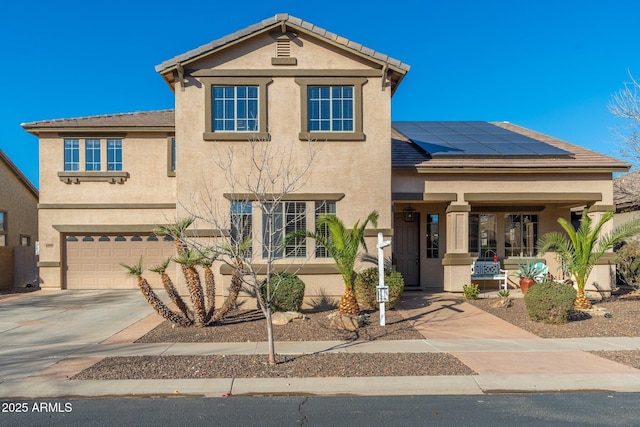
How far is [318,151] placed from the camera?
39.0ft

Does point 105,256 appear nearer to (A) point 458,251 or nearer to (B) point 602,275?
Answer: (A) point 458,251

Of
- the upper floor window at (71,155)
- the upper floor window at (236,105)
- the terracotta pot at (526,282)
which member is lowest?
the terracotta pot at (526,282)

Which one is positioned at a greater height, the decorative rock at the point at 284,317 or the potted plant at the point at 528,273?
the potted plant at the point at 528,273

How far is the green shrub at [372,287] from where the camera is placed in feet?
36.0

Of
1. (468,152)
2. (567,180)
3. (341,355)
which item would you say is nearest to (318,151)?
(468,152)

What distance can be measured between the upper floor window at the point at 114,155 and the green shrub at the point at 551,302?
1435 centimetres

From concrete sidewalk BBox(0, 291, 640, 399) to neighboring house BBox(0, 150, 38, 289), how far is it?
653cm

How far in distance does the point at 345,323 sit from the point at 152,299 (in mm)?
4146

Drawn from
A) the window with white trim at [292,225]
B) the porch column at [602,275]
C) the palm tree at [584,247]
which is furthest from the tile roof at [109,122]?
the porch column at [602,275]

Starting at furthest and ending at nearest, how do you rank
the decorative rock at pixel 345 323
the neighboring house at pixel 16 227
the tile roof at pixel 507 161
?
the neighboring house at pixel 16 227, the tile roof at pixel 507 161, the decorative rock at pixel 345 323

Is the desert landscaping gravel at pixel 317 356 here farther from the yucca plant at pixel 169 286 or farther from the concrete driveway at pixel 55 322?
the concrete driveway at pixel 55 322

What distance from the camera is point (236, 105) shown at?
12.0 metres

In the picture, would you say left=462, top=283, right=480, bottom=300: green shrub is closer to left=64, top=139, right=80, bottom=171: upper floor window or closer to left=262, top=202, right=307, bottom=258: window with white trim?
left=262, top=202, right=307, bottom=258: window with white trim

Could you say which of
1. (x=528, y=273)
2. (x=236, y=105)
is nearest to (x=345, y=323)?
(x=236, y=105)
